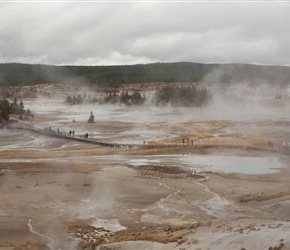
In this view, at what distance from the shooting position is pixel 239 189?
74.9 ft

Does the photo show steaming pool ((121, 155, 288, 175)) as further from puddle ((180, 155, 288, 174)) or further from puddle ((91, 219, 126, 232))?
puddle ((91, 219, 126, 232))

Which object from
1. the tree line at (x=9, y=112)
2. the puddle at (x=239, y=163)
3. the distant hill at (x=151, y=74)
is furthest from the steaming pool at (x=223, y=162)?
the distant hill at (x=151, y=74)

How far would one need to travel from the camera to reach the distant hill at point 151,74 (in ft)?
450

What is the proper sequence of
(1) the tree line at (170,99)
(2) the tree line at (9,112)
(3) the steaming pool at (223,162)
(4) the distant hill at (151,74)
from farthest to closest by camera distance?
1. (4) the distant hill at (151,74)
2. (1) the tree line at (170,99)
3. (2) the tree line at (9,112)
4. (3) the steaming pool at (223,162)

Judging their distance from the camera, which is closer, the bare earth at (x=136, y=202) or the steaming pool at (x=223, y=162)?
the bare earth at (x=136, y=202)

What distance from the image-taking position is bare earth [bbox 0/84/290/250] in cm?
1488

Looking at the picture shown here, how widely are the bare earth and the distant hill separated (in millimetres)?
102895

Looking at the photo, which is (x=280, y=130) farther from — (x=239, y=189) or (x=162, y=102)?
(x=162, y=102)

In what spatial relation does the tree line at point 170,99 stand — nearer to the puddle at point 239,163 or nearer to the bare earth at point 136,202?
the bare earth at point 136,202

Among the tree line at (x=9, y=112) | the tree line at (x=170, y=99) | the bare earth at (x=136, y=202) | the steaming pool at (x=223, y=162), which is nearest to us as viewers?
the bare earth at (x=136, y=202)

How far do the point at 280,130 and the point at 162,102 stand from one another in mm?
51631

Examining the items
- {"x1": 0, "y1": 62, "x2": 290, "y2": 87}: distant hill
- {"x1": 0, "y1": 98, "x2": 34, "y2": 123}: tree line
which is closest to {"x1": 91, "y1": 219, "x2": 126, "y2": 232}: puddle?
{"x1": 0, "y1": 98, "x2": 34, "y2": 123}: tree line

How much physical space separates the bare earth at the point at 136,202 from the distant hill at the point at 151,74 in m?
103

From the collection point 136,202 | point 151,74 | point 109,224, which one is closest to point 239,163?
point 136,202
